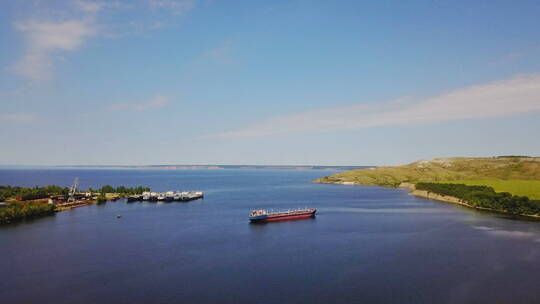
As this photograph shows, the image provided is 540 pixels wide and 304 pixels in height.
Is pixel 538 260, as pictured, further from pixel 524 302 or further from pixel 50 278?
pixel 50 278

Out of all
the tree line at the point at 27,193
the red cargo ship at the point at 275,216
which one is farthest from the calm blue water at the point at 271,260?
the tree line at the point at 27,193

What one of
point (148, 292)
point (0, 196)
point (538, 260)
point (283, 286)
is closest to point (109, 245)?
point (148, 292)

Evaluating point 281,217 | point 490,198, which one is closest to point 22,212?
point 281,217

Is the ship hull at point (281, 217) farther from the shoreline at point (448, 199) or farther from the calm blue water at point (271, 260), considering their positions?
the shoreline at point (448, 199)

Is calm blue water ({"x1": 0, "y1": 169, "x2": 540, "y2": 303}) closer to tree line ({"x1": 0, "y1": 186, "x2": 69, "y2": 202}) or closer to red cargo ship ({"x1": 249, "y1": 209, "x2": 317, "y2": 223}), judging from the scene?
red cargo ship ({"x1": 249, "y1": 209, "x2": 317, "y2": 223})

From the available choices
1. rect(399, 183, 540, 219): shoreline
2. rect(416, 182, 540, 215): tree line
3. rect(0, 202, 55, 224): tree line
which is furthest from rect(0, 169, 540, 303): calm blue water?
rect(399, 183, 540, 219): shoreline

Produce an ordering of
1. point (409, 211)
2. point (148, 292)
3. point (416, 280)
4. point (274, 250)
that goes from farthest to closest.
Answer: point (409, 211)
point (274, 250)
point (416, 280)
point (148, 292)
